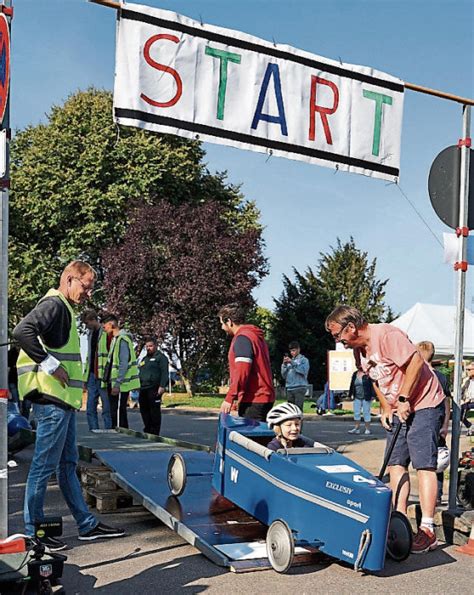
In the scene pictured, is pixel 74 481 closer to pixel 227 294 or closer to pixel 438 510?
pixel 438 510

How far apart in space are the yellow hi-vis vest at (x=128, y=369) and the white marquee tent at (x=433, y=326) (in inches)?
688

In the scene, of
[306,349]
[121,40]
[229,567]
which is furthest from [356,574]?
[306,349]

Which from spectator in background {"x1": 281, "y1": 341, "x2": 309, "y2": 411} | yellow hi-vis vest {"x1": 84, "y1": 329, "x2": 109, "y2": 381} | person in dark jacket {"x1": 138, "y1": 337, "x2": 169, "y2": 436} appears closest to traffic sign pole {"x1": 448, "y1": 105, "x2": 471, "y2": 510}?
person in dark jacket {"x1": 138, "y1": 337, "x2": 169, "y2": 436}

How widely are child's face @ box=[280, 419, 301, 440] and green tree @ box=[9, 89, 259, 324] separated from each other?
29.2 m

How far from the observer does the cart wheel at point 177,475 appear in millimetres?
Answer: 6887

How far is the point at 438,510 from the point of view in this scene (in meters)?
6.91

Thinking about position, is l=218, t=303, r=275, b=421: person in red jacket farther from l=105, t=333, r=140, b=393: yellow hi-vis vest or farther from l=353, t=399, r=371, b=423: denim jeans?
l=353, t=399, r=371, b=423: denim jeans

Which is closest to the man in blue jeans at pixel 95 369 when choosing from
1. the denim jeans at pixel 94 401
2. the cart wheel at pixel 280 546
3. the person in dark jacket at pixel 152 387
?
the denim jeans at pixel 94 401

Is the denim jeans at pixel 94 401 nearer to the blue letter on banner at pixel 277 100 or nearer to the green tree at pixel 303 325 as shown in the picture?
the blue letter on banner at pixel 277 100

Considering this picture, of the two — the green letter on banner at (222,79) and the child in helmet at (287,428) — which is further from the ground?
the green letter on banner at (222,79)

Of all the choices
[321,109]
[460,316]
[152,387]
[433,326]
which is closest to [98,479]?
[460,316]

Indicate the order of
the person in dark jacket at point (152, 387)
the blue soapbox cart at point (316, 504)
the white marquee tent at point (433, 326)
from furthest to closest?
the white marquee tent at point (433, 326), the person in dark jacket at point (152, 387), the blue soapbox cart at point (316, 504)

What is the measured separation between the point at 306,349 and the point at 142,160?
14098 millimetres

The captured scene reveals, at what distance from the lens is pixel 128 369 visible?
1193 centimetres
